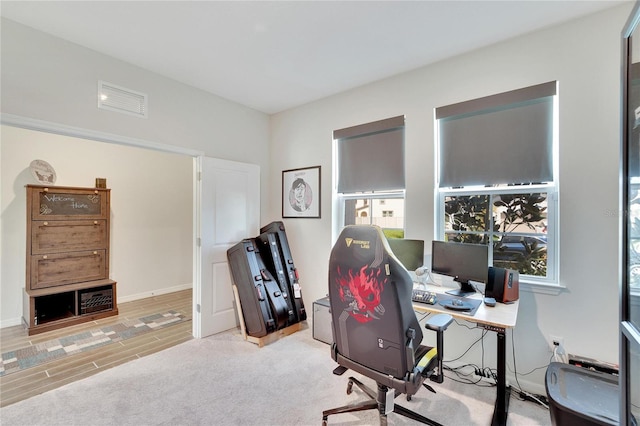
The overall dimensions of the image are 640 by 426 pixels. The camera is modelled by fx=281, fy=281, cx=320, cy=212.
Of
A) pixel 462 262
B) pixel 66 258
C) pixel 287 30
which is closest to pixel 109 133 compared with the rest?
pixel 287 30

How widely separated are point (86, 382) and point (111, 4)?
9.53 feet

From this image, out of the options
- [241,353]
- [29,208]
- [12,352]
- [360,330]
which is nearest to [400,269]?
[360,330]

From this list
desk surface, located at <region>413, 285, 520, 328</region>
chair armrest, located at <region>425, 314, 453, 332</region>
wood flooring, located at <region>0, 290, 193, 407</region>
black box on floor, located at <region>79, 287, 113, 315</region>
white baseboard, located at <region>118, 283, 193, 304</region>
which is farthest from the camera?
white baseboard, located at <region>118, 283, 193, 304</region>

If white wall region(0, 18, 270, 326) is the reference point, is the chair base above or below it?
below

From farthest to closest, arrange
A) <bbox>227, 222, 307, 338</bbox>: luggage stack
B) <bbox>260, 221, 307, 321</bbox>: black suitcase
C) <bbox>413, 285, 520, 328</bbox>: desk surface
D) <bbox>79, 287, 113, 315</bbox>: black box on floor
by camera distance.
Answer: <bbox>79, 287, 113, 315</bbox>: black box on floor
<bbox>260, 221, 307, 321</bbox>: black suitcase
<bbox>227, 222, 307, 338</bbox>: luggage stack
<bbox>413, 285, 520, 328</bbox>: desk surface

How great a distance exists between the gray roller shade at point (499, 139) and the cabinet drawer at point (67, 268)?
4.51m

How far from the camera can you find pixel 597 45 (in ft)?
6.48

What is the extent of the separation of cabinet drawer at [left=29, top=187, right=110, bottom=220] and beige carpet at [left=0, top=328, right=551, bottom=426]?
7.53 ft

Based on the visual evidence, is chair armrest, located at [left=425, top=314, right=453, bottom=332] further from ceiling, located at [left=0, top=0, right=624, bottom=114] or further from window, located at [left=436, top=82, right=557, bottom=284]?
ceiling, located at [left=0, top=0, right=624, bottom=114]

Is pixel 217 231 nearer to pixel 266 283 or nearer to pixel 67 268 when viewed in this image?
pixel 266 283

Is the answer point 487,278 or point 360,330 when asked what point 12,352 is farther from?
point 487,278

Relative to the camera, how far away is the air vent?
2.54 metres

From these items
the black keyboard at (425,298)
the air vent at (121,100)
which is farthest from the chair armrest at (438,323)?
the air vent at (121,100)

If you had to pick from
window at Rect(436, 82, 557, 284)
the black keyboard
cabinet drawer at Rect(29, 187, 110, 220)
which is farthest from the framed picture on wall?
cabinet drawer at Rect(29, 187, 110, 220)
